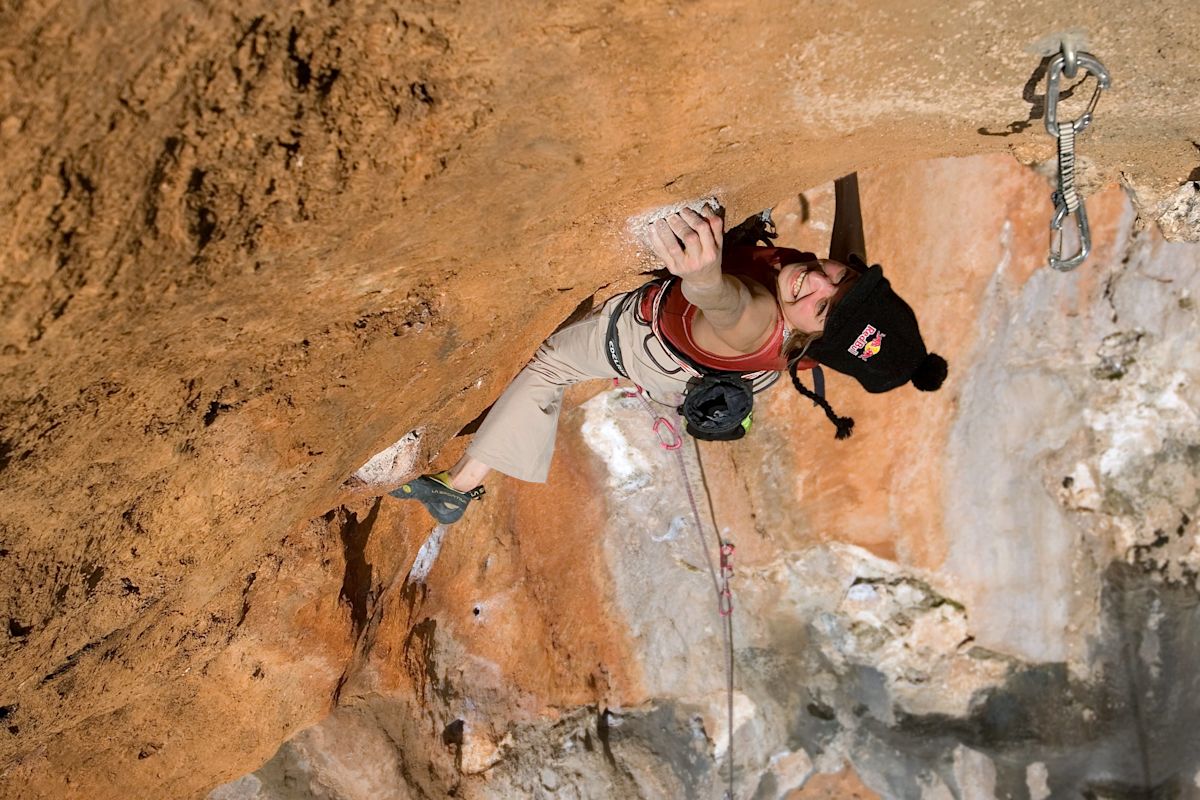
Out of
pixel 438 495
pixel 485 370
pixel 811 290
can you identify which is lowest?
pixel 438 495

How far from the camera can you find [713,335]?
7.24 feet

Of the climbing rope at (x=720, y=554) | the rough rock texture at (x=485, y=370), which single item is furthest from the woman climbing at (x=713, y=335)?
the climbing rope at (x=720, y=554)

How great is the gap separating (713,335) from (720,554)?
1766 millimetres

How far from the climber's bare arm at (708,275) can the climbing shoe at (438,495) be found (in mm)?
1319

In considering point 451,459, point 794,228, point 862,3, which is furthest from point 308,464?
point 794,228

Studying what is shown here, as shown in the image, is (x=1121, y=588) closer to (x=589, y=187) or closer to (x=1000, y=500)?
(x=1000, y=500)

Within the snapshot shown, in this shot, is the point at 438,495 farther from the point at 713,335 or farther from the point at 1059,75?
the point at 1059,75

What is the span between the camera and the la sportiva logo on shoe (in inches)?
80.7

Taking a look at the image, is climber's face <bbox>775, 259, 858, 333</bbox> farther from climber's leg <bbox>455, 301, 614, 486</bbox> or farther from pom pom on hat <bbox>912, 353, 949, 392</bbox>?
climber's leg <bbox>455, 301, 614, 486</bbox>

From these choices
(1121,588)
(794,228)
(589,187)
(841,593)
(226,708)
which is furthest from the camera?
(841,593)

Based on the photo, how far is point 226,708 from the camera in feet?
8.42

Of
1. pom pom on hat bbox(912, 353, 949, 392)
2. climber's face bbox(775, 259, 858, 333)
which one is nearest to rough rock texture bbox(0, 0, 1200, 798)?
climber's face bbox(775, 259, 858, 333)

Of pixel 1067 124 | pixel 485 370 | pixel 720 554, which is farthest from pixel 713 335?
pixel 720 554

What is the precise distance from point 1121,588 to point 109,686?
3536 mm
